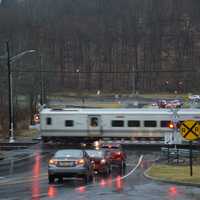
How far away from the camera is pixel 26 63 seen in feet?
382

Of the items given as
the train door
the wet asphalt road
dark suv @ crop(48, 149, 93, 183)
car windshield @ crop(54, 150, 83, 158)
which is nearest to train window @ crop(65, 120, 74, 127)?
the train door

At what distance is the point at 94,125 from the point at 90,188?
113ft

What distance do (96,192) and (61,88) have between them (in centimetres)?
15719

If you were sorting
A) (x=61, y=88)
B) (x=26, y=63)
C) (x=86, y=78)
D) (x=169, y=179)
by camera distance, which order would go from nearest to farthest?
(x=169, y=179) → (x=26, y=63) → (x=61, y=88) → (x=86, y=78)

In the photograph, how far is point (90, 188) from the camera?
23.7 m

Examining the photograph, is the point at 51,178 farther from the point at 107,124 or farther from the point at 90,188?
the point at 107,124

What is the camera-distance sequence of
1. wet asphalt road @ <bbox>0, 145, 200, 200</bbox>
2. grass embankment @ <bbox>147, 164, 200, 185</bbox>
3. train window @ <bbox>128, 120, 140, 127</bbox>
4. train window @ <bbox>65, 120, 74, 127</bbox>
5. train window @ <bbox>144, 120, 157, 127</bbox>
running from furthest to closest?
train window @ <bbox>65, 120, 74, 127</bbox>, train window @ <bbox>128, 120, 140, 127</bbox>, train window @ <bbox>144, 120, 157, 127</bbox>, grass embankment @ <bbox>147, 164, 200, 185</bbox>, wet asphalt road @ <bbox>0, 145, 200, 200</bbox>

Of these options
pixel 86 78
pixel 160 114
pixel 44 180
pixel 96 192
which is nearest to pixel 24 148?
pixel 160 114

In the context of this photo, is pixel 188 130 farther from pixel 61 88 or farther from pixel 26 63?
pixel 61 88

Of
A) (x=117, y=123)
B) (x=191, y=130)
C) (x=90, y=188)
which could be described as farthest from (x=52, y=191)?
(x=117, y=123)

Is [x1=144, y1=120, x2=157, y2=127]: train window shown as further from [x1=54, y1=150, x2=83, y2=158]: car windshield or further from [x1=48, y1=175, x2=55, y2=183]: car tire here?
[x1=48, y1=175, x2=55, y2=183]: car tire

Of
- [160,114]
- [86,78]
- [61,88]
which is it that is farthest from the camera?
[86,78]

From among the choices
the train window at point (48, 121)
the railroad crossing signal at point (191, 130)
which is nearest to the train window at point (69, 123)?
the train window at point (48, 121)

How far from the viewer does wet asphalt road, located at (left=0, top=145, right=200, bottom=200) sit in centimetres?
2061
